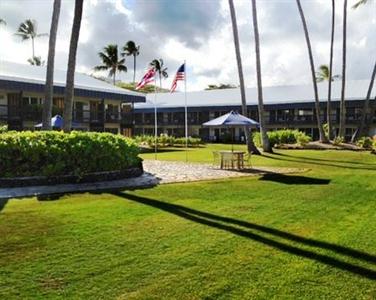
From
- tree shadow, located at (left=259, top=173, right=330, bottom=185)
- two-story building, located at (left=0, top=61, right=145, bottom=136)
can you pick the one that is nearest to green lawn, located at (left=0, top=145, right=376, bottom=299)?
tree shadow, located at (left=259, top=173, right=330, bottom=185)

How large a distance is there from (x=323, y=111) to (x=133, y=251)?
4406cm

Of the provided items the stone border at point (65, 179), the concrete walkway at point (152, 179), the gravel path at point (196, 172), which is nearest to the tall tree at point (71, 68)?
the stone border at point (65, 179)

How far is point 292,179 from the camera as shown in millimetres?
15758

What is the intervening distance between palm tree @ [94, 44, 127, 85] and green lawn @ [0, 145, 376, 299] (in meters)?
68.0

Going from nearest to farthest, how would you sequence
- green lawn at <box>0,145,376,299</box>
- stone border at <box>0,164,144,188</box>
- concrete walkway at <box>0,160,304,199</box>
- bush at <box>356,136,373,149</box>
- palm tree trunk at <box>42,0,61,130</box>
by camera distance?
green lawn at <box>0,145,376,299</box>
concrete walkway at <box>0,160,304,199</box>
stone border at <box>0,164,144,188</box>
palm tree trunk at <box>42,0,61,130</box>
bush at <box>356,136,373,149</box>

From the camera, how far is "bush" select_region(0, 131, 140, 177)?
13.9 metres

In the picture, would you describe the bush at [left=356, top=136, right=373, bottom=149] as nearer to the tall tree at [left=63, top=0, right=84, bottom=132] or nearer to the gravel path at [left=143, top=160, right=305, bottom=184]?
the gravel path at [left=143, top=160, right=305, bottom=184]

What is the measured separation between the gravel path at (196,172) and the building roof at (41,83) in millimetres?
13903

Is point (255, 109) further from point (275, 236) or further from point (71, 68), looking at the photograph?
point (275, 236)

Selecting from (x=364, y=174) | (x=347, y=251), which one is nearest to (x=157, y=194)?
(x=347, y=251)

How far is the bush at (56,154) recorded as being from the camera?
1386cm

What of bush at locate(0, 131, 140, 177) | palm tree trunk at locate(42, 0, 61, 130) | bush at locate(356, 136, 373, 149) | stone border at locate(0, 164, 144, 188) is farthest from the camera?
bush at locate(356, 136, 373, 149)

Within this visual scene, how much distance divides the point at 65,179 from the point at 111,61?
6624 cm

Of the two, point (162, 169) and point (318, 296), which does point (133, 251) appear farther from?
point (162, 169)
